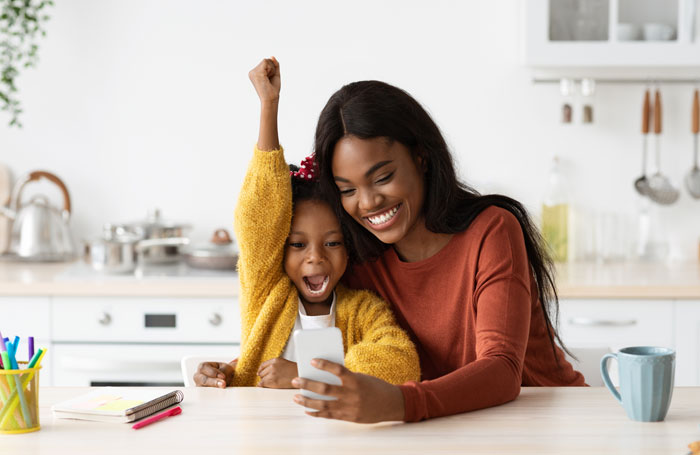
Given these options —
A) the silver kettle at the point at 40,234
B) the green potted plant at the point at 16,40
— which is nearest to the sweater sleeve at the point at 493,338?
the silver kettle at the point at 40,234

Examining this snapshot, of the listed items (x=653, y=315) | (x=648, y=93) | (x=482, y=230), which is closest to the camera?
(x=482, y=230)

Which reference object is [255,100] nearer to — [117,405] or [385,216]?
[385,216]

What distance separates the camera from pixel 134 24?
321 centimetres

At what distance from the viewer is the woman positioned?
148 centimetres

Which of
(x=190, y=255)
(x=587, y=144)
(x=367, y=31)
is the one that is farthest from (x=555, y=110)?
(x=190, y=255)

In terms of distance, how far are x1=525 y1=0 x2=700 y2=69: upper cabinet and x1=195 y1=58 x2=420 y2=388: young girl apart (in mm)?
1436

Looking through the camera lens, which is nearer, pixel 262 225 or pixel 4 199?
pixel 262 225

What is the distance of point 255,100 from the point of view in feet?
10.6

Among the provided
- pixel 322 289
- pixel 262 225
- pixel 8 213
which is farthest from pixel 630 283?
pixel 8 213

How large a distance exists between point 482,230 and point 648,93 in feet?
5.82

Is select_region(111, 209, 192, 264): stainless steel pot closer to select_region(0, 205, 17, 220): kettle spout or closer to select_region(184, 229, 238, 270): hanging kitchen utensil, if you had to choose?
select_region(184, 229, 238, 270): hanging kitchen utensil

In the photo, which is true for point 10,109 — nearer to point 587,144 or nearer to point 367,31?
point 367,31

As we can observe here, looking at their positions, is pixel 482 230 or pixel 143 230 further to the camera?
pixel 143 230

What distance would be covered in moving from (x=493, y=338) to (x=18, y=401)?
74cm
